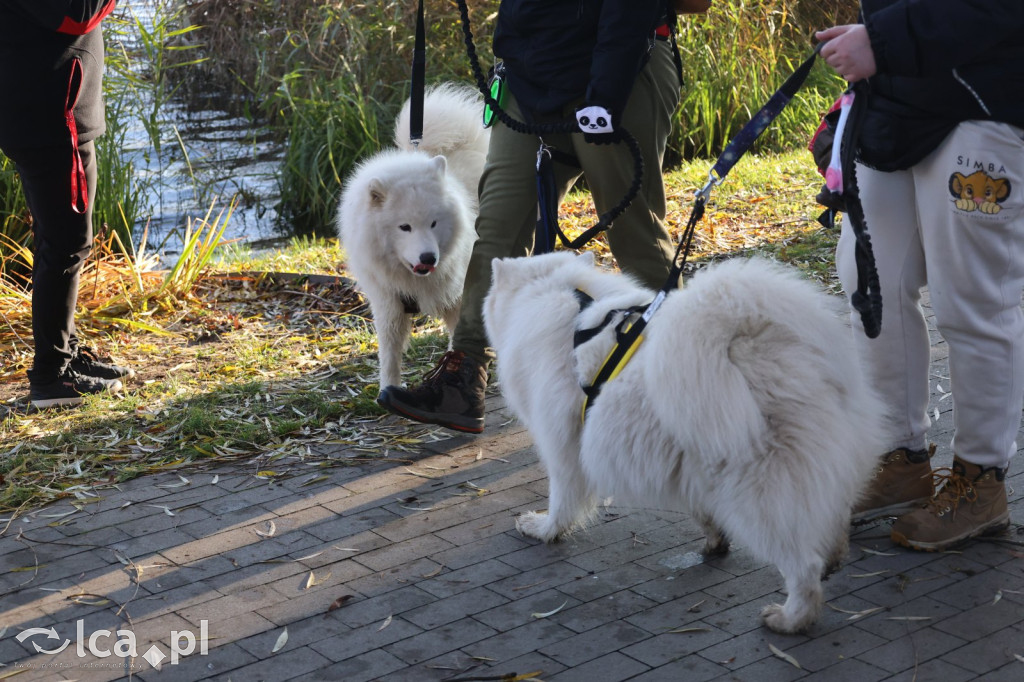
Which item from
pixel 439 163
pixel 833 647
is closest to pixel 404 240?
pixel 439 163

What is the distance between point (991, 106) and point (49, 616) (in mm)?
3170

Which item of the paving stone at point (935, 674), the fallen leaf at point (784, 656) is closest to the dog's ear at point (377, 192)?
the fallen leaf at point (784, 656)

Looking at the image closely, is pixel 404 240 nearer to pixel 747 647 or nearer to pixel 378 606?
pixel 378 606

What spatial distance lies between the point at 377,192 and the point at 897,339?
245 cm

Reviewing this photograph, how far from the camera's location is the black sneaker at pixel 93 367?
494cm

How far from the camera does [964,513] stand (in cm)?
305

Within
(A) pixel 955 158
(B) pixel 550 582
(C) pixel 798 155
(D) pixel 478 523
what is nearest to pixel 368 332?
(D) pixel 478 523

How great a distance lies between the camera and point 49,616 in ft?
9.62

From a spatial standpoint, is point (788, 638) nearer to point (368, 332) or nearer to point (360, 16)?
point (368, 332)

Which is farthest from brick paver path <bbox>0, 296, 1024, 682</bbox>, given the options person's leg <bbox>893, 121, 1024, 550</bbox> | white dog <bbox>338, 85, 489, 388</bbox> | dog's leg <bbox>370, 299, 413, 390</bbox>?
white dog <bbox>338, 85, 489, 388</bbox>

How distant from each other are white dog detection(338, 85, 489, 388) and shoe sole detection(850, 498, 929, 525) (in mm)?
2179

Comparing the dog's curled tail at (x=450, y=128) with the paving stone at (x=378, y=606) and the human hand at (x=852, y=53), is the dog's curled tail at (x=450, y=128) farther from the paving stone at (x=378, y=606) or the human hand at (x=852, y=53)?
the paving stone at (x=378, y=606)

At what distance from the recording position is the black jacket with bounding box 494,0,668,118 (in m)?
3.59

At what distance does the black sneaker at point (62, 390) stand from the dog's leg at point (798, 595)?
3.60 metres
